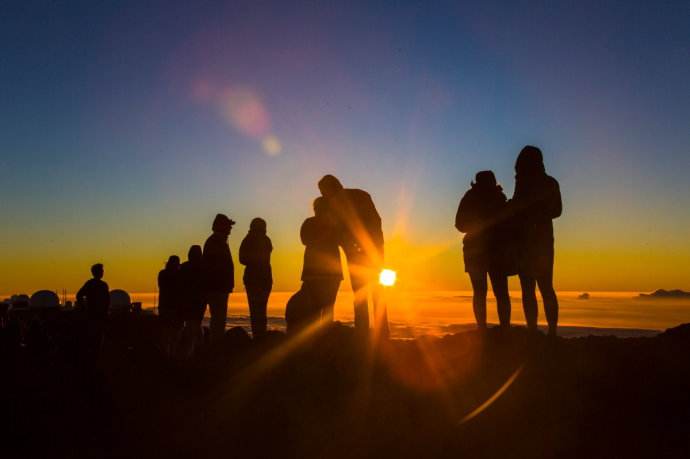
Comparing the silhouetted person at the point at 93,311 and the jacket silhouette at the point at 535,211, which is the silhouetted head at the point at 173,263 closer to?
the silhouetted person at the point at 93,311

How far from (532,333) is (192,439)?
434 cm

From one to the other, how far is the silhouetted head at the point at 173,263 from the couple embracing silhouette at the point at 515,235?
636cm

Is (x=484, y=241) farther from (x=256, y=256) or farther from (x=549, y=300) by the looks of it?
(x=256, y=256)

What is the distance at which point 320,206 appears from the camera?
7.95 m

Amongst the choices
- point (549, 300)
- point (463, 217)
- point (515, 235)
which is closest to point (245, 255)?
point (463, 217)

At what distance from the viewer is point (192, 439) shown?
5.14 m

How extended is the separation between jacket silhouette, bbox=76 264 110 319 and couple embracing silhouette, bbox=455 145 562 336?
22.5ft

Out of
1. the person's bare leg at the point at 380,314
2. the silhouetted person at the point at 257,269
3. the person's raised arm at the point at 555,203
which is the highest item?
the person's raised arm at the point at 555,203

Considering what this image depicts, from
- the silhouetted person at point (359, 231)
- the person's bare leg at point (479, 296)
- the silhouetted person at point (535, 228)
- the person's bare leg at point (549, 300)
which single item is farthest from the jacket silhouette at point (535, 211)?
the silhouetted person at point (359, 231)

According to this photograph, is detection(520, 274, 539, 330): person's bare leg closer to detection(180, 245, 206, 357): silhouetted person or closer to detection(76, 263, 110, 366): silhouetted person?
detection(180, 245, 206, 357): silhouetted person

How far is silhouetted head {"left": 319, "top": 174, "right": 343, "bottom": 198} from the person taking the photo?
7812 millimetres

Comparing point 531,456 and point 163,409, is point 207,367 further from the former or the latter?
point 531,456

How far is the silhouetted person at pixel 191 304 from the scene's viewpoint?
1058 cm

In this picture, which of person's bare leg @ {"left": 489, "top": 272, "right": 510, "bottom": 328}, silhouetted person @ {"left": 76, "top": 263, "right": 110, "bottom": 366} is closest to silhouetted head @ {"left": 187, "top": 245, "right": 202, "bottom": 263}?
silhouetted person @ {"left": 76, "top": 263, "right": 110, "bottom": 366}
